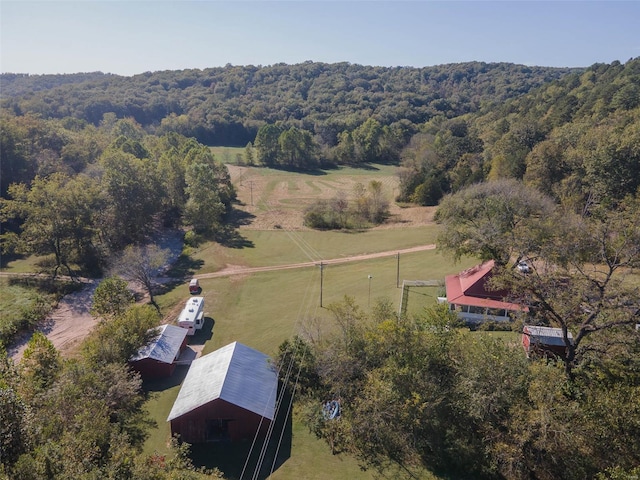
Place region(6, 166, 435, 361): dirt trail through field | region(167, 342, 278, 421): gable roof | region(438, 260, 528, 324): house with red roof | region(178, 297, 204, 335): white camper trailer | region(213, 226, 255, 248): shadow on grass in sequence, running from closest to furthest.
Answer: region(167, 342, 278, 421): gable roof
region(438, 260, 528, 324): house with red roof
region(178, 297, 204, 335): white camper trailer
region(6, 166, 435, 361): dirt trail through field
region(213, 226, 255, 248): shadow on grass

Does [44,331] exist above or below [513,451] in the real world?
below

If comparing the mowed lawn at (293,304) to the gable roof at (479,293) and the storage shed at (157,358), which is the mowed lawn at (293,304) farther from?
the gable roof at (479,293)

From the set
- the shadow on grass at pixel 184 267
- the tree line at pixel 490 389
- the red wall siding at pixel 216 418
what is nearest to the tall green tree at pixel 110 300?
the shadow on grass at pixel 184 267

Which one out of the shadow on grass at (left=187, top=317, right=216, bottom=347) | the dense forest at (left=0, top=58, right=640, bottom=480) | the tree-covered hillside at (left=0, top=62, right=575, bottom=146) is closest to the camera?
the dense forest at (left=0, top=58, right=640, bottom=480)

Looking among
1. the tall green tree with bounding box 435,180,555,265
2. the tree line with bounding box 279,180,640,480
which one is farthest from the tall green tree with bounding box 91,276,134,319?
the tall green tree with bounding box 435,180,555,265

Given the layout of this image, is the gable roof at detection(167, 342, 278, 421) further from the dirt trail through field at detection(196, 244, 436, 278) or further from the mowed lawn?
the dirt trail through field at detection(196, 244, 436, 278)

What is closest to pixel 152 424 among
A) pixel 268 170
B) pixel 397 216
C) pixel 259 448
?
pixel 259 448

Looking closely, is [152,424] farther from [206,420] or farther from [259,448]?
[259,448]

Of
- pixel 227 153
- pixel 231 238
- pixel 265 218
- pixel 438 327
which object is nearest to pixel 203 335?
pixel 438 327
